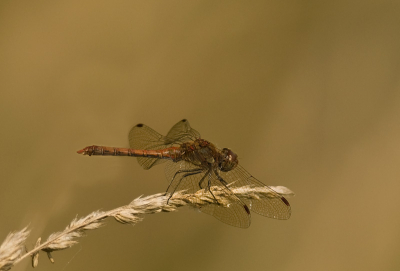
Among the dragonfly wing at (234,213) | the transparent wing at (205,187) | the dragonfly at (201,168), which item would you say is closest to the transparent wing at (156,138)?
the dragonfly at (201,168)

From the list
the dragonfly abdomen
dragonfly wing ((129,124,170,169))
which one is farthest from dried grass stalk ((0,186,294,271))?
dragonfly wing ((129,124,170,169))

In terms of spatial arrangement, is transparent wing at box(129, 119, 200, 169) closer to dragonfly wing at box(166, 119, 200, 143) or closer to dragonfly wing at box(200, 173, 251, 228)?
dragonfly wing at box(166, 119, 200, 143)

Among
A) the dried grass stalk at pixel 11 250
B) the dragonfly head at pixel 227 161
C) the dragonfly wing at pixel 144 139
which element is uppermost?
the dragonfly head at pixel 227 161

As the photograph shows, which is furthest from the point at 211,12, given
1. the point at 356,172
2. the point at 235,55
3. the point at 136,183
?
the point at 356,172

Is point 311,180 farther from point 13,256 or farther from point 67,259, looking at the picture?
point 13,256

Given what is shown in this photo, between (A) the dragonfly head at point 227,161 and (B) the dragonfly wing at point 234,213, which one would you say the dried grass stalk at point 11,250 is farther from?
(A) the dragonfly head at point 227,161

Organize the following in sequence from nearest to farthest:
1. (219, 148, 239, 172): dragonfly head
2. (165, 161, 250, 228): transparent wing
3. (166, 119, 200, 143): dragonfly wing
Result: 1. (165, 161, 250, 228): transparent wing
2. (219, 148, 239, 172): dragonfly head
3. (166, 119, 200, 143): dragonfly wing

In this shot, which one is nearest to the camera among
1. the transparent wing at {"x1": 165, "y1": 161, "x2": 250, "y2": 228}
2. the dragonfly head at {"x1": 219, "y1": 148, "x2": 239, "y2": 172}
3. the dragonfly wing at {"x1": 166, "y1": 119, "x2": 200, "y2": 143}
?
the transparent wing at {"x1": 165, "y1": 161, "x2": 250, "y2": 228}
